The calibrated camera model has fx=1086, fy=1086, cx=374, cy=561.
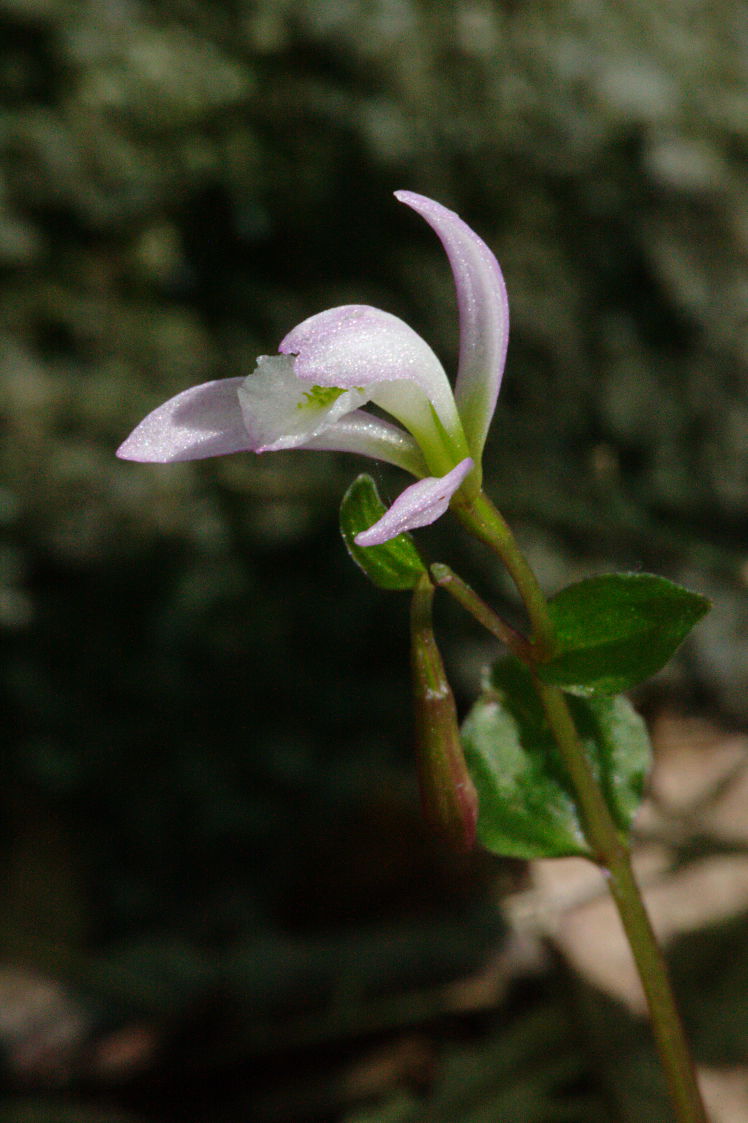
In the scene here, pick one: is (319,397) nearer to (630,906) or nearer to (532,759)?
(532,759)

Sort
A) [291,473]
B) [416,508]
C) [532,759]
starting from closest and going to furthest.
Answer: [416,508] < [532,759] < [291,473]

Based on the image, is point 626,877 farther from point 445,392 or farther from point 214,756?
point 214,756

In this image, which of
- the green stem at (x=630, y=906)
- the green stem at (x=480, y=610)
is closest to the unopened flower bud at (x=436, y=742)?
the green stem at (x=480, y=610)

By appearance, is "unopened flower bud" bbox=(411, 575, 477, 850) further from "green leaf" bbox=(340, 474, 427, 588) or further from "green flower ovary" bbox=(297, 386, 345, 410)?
"green flower ovary" bbox=(297, 386, 345, 410)

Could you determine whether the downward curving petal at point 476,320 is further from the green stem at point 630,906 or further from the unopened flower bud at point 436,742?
the green stem at point 630,906

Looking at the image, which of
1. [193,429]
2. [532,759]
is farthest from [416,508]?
[532,759]

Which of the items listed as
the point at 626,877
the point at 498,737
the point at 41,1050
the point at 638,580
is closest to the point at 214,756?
the point at 41,1050
